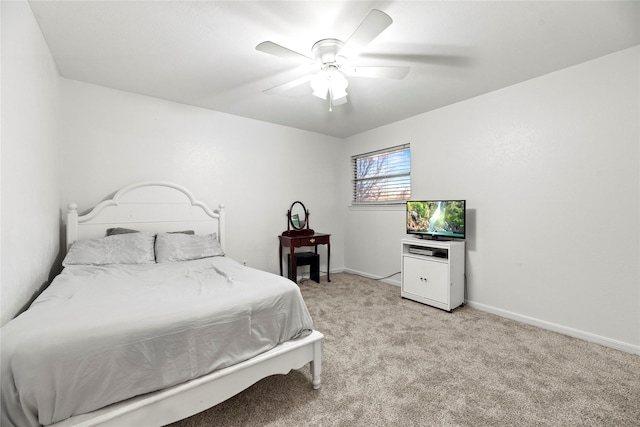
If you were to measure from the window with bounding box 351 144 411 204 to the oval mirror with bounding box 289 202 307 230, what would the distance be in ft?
3.05

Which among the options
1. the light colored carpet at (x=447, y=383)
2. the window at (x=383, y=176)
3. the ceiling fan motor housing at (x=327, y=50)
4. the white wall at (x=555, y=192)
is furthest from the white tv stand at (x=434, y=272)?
the ceiling fan motor housing at (x=327, y=50)

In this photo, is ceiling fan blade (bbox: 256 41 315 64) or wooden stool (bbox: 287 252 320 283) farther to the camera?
wooden stool (bbox: 287 252 320 283)

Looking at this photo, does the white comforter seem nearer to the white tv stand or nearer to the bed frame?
the bed frame

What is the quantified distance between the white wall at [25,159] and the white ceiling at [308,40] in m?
0.30

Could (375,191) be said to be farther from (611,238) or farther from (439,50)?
(611,238)

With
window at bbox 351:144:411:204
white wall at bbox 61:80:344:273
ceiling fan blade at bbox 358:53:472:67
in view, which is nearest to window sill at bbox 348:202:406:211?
window at bbox 351:144:411:204

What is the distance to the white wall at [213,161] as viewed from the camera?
281 cm

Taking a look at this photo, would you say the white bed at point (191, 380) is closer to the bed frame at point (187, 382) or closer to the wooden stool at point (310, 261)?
the bed frame at point (187, 382)

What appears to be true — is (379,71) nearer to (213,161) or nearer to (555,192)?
(555,192)

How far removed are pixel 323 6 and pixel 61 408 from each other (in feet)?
7.66

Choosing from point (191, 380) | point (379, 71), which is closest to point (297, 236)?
point (379, 71)

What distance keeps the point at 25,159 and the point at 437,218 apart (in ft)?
11.6

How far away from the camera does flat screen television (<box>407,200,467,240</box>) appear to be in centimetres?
306

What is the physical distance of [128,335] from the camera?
1200 mm
